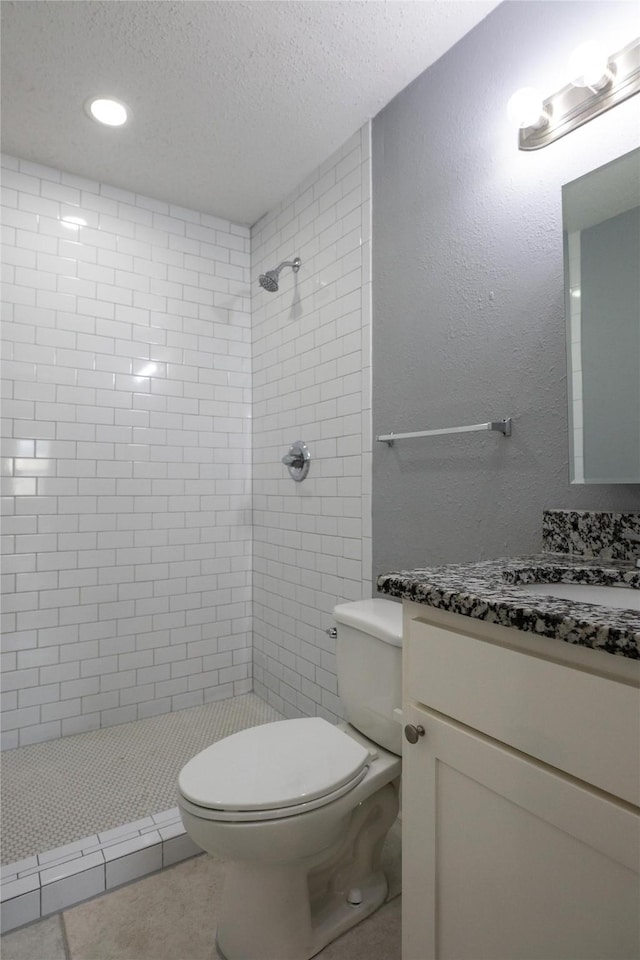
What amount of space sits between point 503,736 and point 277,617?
1827mm

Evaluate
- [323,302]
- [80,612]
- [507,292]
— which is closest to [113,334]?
[323,302]

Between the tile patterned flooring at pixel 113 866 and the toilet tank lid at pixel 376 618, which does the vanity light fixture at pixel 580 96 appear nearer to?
the toilet tank lid at pixel 376 618

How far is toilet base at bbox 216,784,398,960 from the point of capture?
128 cm

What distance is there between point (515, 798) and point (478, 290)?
1.29m

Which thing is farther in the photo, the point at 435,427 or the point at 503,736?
the point at 435,427

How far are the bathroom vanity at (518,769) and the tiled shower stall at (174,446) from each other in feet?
3.41

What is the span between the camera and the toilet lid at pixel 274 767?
1.17 meters

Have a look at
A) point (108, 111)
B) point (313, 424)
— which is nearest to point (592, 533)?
point (313, 424)

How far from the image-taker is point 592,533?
1210 millimetres

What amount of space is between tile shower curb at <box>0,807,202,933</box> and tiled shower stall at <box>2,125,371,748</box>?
2.45ft

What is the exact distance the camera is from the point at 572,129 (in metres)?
1.25

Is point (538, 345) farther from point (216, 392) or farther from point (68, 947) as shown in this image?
point (68, 947)

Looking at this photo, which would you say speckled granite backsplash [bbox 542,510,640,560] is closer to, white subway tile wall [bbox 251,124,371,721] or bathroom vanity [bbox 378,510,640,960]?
bathroom vanity [bbox 378,510,640,960]

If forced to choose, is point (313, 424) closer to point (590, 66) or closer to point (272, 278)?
point (272, 278)
